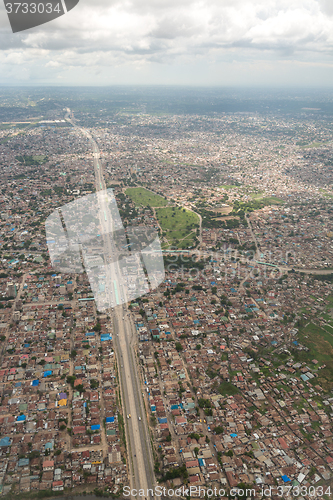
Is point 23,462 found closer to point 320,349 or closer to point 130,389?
point 130,389

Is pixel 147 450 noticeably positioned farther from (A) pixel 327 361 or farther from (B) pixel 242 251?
(B) pixel 242 251

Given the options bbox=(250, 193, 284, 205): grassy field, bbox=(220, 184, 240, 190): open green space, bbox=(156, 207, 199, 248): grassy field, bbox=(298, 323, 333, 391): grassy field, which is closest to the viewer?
bbox=(298, 323, 333, 391): grassy field

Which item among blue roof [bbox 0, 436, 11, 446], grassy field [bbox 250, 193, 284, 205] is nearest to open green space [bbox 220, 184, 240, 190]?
grassy field [bbox 250, 193, 284, 205]

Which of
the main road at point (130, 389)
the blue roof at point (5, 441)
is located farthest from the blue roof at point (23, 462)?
the main road at point (130, 389)

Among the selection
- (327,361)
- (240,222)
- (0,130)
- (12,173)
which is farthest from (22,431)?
(0,130)

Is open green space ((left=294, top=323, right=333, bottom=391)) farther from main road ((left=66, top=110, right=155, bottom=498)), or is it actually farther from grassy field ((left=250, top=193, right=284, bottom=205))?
grassy field ((left=250, top=193, right=284, bottom=205))
